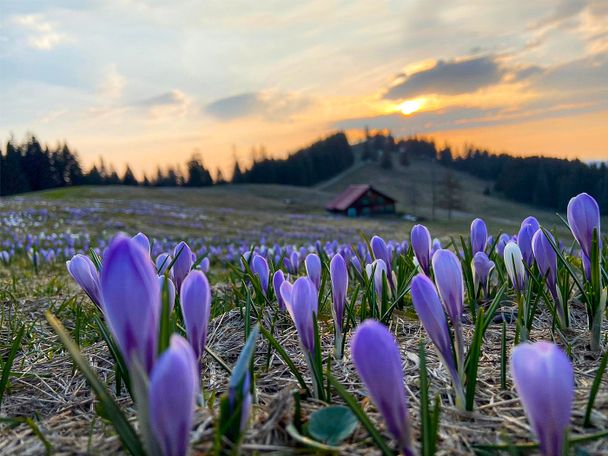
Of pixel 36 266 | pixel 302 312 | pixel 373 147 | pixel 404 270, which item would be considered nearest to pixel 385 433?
pixel 302 312

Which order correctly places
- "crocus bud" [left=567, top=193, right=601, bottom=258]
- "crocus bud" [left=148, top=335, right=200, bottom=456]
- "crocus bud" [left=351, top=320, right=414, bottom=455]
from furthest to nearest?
"crocus bud" [left=567, top=193, right=601, bottom=258], "crocus bud" [left=351, top=320, right=414, bottom=455], "crocus bud" [left=148, top=335, right=200, bottom=456]

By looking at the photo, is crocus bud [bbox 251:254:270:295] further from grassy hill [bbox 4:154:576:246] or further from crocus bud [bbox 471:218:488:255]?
grassy hill [bbox 4:154:576:246]

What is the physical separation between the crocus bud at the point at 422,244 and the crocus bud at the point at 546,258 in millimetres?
385

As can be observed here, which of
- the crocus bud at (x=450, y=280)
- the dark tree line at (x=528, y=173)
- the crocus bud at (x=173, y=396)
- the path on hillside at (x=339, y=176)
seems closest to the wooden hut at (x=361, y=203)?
the dark tree line at (x=528, y=173)

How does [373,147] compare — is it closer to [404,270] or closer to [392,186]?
[392,186]

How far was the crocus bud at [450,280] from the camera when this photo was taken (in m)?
1.17

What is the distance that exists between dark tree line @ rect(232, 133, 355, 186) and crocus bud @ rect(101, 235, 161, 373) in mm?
79265

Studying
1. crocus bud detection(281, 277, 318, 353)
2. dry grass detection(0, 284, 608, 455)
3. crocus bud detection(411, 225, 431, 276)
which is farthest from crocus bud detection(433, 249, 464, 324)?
crocus bud detection(411, 225, 431, 276)

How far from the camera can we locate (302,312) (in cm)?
121

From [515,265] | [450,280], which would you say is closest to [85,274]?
[450,280]

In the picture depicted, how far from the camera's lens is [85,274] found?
1526 millimetres

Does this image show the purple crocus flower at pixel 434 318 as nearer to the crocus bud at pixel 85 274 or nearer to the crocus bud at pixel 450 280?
the crocus bud at pixel 450 280

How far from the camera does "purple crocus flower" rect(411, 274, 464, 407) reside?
41.3 inches

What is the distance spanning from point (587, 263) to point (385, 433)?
117cm
